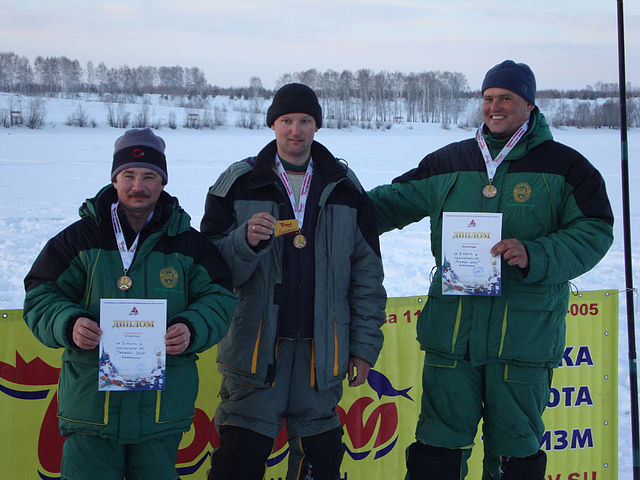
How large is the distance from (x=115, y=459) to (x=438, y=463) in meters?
1.36

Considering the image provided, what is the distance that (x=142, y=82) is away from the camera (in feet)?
281

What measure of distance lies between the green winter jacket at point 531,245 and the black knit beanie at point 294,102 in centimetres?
71

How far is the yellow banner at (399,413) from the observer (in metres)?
2.98

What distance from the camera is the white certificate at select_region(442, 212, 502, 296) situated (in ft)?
8.48

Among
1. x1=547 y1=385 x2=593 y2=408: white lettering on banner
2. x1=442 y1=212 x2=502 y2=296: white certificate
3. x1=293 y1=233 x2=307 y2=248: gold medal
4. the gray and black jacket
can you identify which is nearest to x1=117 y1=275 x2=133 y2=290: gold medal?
the gray and black jacket

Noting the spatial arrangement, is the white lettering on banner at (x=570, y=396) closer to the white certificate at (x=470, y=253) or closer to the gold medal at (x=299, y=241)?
the white certificate at (x=470, y=253)

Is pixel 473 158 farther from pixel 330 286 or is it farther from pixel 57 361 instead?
pixel 57 361

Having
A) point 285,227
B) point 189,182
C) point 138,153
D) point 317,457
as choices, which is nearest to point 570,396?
point 317,457

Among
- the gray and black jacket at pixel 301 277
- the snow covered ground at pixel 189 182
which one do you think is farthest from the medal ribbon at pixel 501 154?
the snow covered ground at pixel 189 182

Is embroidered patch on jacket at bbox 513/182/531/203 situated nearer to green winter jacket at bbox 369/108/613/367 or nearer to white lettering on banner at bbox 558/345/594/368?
green winter jacket at bbox 369/108/613/367

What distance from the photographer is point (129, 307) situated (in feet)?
7.19

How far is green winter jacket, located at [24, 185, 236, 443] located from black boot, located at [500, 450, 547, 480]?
54.2 inches

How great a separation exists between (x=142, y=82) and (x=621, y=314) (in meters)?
87.6

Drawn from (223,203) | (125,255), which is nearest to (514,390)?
(223,203)
